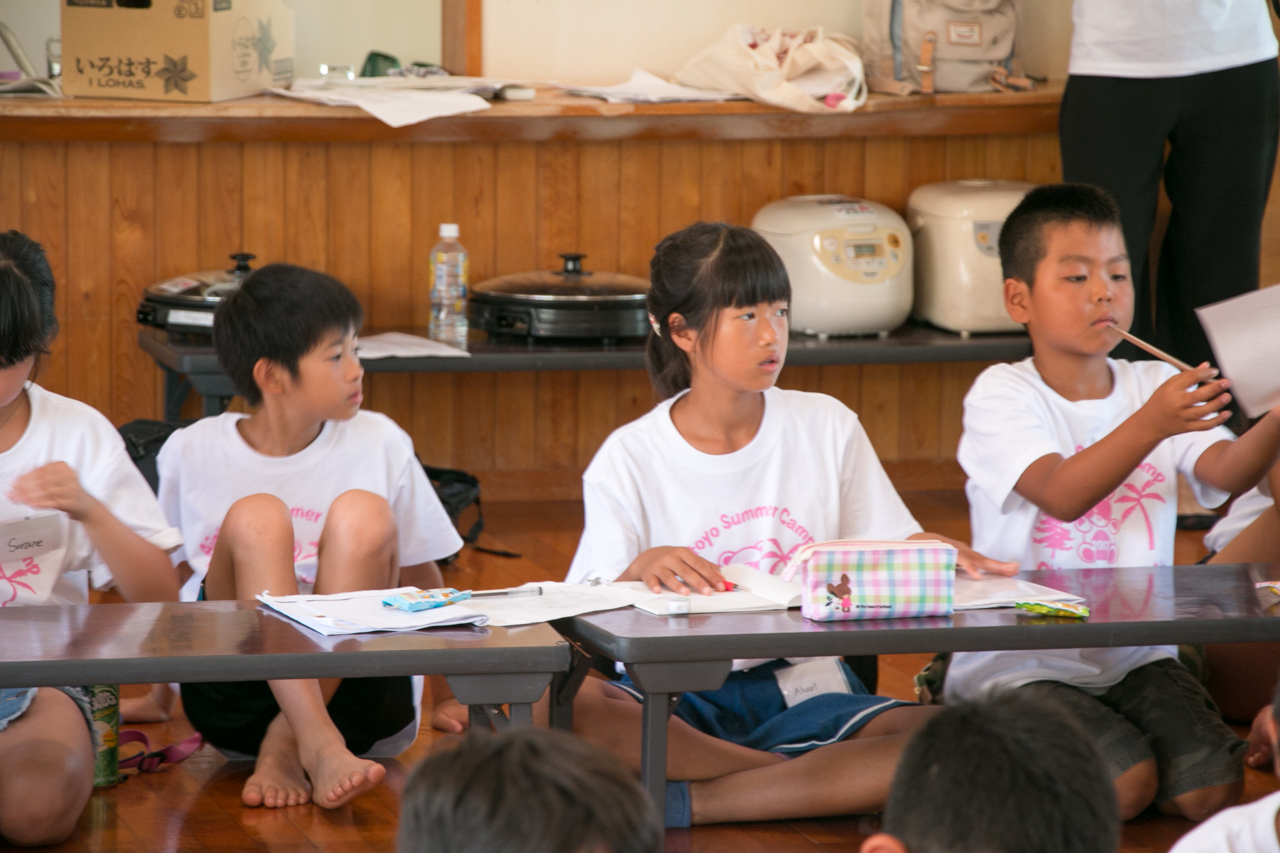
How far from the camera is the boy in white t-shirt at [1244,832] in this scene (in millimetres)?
1108

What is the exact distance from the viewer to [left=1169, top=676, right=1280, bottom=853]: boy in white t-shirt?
111 centimetres

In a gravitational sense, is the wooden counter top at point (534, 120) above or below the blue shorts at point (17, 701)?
above

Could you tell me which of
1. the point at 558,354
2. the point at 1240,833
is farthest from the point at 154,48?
the point at 1240,833

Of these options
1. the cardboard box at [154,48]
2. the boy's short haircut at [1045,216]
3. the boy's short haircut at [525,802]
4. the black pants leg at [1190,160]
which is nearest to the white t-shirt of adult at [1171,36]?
the black pants leg at [1190,160]

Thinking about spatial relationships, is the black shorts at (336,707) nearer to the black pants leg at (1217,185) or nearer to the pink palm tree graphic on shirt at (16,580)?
the pink palm tree graphic on shirt at (16,580)

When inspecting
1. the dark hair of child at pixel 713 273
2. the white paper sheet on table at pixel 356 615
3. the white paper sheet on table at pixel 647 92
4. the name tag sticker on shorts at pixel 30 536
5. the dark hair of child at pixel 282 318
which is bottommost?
the white paper sheet on table at pixel 356 615

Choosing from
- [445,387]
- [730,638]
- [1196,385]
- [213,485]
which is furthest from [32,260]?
[445,387]

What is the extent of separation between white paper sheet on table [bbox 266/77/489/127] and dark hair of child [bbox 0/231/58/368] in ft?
4.96

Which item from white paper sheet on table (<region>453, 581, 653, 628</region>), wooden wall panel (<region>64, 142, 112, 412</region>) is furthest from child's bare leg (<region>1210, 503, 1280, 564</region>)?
wooden wall panel (<region>64, 142, 112, 412</region>)

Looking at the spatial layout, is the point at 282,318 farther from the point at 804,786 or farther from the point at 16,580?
the point at 804,786

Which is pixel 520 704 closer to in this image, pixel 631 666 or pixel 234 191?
pixel 631 666

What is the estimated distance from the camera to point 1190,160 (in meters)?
3.46

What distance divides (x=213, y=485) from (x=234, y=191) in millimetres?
1691

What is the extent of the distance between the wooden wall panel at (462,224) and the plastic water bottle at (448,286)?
0.26ft
